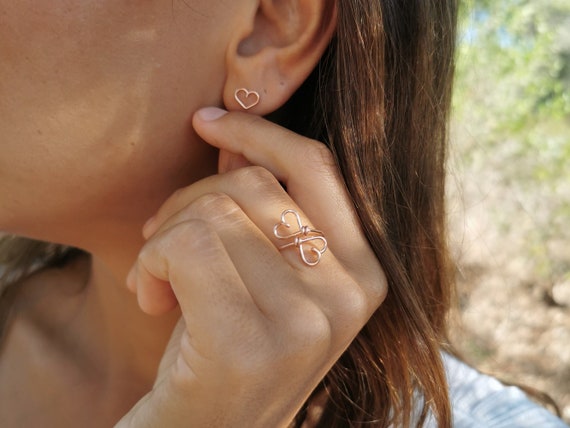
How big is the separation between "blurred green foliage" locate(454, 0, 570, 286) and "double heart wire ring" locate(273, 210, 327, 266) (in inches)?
144

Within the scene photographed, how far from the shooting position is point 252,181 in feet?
5.03

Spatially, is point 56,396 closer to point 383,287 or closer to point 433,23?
point 383,287

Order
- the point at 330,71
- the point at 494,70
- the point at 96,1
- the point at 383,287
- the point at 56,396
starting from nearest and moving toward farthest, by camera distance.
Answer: the point at 96,1
the point at 383,287
the point at 330,71
the point at 56,396
the point at 494,70

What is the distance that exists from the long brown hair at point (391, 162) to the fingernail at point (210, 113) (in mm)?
255

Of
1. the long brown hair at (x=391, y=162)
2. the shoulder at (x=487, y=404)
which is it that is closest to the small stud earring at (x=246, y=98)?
the long brown hair at (x=391, y=162)

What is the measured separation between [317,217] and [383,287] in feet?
0.70

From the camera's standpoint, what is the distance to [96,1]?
144 centimetres

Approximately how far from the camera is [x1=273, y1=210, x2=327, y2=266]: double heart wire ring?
1.47 meters

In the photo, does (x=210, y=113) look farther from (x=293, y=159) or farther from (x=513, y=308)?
(x=513, y=308)

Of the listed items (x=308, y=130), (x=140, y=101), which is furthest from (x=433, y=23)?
(x=140, y=101)

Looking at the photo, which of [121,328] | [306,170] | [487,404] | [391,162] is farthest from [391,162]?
[121,328]

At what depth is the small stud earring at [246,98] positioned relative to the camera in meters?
1.67

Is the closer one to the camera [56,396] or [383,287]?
[383,287]

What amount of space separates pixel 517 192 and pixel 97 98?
427cm
